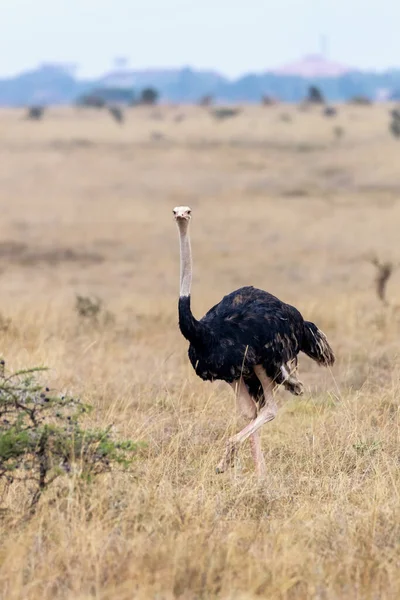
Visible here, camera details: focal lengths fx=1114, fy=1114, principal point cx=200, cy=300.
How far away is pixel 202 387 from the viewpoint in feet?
24.6

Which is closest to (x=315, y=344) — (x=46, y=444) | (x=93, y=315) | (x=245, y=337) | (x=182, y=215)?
(x=245, y=337)

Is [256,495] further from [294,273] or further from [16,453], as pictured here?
[294,273]

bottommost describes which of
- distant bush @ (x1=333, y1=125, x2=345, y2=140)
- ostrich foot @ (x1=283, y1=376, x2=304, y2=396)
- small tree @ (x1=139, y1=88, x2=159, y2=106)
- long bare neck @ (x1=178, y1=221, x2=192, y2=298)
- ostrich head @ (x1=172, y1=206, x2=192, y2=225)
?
ostrich foot @ (x1=283, y1=376, x2=304, y2=396)

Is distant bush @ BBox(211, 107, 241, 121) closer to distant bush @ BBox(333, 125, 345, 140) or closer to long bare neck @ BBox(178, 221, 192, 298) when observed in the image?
distant bush @ BBox(333, 125, 345, 140)

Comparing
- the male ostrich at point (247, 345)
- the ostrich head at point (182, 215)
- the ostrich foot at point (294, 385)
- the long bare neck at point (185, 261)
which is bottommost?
the ostrich foot at point (294, 385)

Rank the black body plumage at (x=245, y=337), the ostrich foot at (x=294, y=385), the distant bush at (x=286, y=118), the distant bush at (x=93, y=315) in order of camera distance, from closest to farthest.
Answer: the black body plumage at (x=245, y=337), the ostrich foot at (x=294, y=385), the distant bush at (x=93, y=315), the distant bush at (x=286, y=118)

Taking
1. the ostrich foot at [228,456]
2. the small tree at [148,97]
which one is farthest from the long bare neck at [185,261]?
the small tree at [148,97]

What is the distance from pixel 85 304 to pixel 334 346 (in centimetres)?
276

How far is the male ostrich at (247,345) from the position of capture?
18.9 ft

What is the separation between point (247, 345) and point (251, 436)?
1.58 feet

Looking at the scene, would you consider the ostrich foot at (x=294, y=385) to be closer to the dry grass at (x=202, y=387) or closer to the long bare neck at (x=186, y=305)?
the dry grass at (x=202, y=387)

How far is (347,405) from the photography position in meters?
6.72

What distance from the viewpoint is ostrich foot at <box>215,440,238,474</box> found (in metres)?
5.55

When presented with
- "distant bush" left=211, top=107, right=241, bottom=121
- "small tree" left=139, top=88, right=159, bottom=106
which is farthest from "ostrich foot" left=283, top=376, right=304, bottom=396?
"small tree" left=139, top=88, right=159, bottom=106
